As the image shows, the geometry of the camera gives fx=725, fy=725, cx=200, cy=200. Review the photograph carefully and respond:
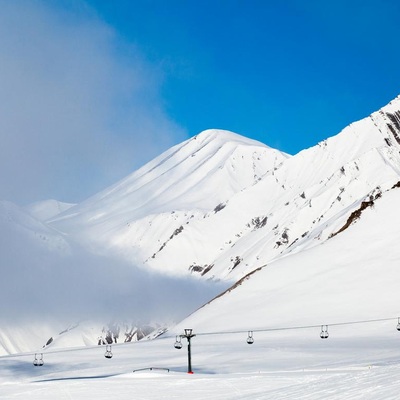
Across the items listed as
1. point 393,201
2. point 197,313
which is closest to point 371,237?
point 393,201

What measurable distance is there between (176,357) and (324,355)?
12.2 meters

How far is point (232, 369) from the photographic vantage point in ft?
147

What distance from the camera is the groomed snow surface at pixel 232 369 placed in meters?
31.6

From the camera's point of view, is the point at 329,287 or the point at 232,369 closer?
the point at 232,369

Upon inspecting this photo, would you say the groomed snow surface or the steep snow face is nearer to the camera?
the groomed snow surface

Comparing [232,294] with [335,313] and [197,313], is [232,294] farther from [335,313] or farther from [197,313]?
[335,313]

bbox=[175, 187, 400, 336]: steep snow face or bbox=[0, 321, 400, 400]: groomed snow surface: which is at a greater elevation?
bbox=[175, 187, 400, 336]: steep snow face

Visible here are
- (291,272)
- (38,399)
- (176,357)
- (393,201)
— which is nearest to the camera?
(38,399)

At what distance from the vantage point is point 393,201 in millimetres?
84500

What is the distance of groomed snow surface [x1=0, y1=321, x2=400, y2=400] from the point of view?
3164 centimetres

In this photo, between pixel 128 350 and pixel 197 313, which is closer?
pixel 128 350

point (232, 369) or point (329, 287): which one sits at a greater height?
point (329, 287)

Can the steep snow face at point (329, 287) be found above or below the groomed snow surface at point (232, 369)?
above

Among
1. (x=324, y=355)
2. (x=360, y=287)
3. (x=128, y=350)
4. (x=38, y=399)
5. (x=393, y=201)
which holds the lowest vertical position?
(x=38, y=399)
